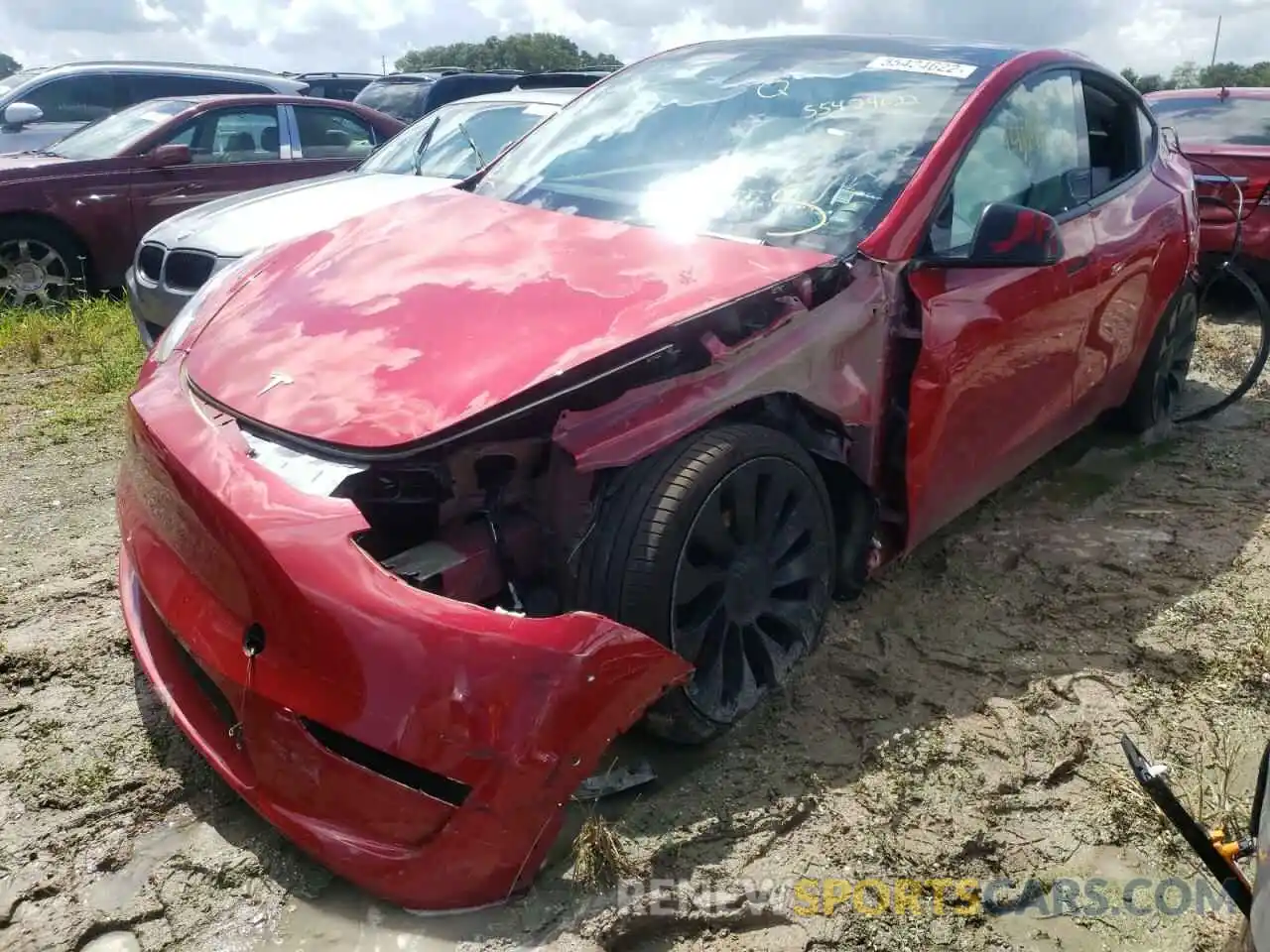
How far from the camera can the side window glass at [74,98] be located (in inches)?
357

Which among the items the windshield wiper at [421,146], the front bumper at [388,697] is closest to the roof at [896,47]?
the front bumper at [388,697]

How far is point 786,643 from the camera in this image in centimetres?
262

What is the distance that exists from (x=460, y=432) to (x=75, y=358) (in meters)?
4.43

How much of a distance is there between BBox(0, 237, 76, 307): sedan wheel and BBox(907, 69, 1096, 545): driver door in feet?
18.6

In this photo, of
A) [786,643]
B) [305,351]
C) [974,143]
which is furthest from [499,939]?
[974,143]

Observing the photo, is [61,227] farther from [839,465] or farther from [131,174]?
[839,465]

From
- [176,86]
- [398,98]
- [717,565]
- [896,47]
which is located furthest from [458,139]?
[398,98]

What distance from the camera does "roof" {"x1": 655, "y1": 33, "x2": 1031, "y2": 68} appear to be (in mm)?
3244

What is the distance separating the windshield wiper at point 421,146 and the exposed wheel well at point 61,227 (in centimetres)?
228

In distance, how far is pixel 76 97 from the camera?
920cm

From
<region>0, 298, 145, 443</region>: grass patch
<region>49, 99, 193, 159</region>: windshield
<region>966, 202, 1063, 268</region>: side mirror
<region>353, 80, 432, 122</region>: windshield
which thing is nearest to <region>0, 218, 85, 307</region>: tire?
<region>0, 298, 145, 443</region>: grass patch

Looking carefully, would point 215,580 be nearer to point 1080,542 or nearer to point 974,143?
point 974,143

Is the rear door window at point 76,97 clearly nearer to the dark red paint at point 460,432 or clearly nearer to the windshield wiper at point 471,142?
the windshield wiper at point 471,142

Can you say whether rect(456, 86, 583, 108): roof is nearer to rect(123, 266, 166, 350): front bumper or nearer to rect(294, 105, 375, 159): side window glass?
rect(294, 105, 375, 159): side window glass
